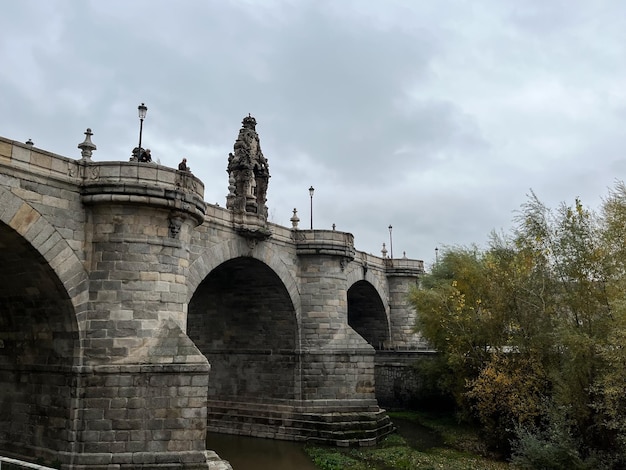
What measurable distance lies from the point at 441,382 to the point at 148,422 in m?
15.0

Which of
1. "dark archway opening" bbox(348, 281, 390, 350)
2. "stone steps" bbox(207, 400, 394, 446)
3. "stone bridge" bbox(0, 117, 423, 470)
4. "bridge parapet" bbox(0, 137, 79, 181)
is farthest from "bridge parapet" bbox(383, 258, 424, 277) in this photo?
"bridge parapet" bbox(0, 137, 79, 181)

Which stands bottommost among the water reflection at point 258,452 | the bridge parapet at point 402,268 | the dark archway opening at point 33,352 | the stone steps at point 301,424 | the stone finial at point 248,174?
the water reflection at point 258,452

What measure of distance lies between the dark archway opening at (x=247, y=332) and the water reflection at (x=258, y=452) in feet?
5.94

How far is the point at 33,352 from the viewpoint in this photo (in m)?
13.2

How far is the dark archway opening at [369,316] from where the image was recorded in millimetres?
32438

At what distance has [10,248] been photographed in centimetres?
1190

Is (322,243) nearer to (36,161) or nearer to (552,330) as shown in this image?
(552,330)

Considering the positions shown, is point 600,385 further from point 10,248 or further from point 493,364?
point 10,248

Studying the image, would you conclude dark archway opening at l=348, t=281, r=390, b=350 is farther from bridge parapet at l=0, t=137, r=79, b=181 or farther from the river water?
bridge parapet at l=0, t=137, r=79, b=181

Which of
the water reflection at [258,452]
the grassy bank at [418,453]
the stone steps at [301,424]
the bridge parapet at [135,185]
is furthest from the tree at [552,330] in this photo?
the bridge parapet at [135,185]

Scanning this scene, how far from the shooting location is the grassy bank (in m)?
16.4

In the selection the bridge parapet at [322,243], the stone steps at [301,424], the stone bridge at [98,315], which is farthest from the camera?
the bridge parapet at [322,243]

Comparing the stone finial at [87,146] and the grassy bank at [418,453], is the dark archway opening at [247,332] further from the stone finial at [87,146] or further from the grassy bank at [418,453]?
the stone finial at [87,146]

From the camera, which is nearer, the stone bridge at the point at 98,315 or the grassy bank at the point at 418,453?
the stone bridge at the point at 98,315
